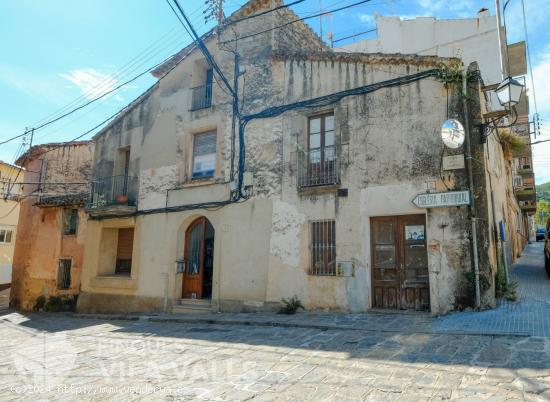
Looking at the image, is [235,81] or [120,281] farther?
[120,281]

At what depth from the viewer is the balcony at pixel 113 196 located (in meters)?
12.7

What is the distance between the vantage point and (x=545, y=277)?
1057 centimetres

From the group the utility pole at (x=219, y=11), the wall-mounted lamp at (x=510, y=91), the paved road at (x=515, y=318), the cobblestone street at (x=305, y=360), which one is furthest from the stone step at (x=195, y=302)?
the wall-mounted lamp at (x=510, y=91)

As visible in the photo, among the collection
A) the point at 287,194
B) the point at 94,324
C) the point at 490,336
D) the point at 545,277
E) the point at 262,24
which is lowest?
the point at 94,324

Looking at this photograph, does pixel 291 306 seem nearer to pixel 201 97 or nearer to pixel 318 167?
pixel 318 167

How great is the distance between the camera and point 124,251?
554 inches

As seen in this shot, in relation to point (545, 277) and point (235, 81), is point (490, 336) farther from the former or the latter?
point (235, 81)

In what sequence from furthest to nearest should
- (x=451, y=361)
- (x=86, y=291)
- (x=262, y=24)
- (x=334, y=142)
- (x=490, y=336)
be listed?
(x=86, y=291) < (x=262, y=24) < (x=334, y=142) < (x=490, y=336) < (x=451, y=361)

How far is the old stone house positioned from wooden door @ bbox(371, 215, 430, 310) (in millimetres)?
29

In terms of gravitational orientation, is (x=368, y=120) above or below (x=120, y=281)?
above

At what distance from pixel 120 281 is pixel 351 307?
793 cm

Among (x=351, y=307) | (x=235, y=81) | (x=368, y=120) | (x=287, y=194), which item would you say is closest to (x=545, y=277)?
(x=351, y=307)

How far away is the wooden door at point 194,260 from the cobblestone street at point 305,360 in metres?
2.85

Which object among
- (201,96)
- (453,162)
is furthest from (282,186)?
(201,96)
